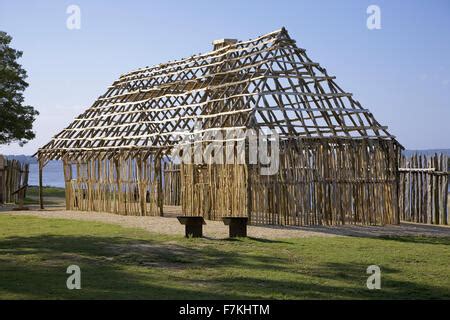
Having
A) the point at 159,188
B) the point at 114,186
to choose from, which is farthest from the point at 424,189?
the point at 114,186

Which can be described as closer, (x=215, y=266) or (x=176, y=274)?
(x=176, y=274)

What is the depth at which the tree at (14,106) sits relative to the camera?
82.0 ft

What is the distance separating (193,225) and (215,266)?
4135 mm

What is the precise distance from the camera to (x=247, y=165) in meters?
18.1

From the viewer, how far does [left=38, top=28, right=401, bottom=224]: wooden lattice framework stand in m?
18.5

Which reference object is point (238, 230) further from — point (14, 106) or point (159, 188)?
point (14, 106)

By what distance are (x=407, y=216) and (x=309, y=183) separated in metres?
4.68

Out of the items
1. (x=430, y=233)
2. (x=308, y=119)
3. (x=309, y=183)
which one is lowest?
(x=430, y=233)

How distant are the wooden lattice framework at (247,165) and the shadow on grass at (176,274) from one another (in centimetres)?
441

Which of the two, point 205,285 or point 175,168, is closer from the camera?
point 205,285

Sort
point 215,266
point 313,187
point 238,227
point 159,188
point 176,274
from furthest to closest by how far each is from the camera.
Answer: point 159,188, point 313,187, point 238,227, point 215,266, point 176,274
